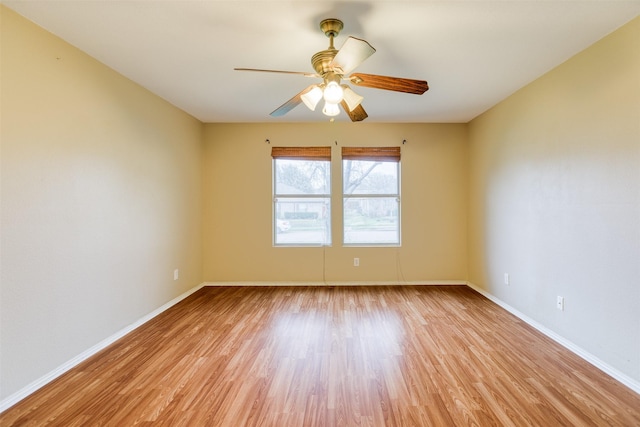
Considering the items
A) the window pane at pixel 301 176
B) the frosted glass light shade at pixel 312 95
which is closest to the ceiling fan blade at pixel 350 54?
the frosted glass light shade at pixel 312 95

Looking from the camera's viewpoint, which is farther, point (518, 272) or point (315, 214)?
point (315, 214)

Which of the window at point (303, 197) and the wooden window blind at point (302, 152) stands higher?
the wooden window blind at point (302, 152)

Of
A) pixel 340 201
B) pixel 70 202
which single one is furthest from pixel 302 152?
pixel 70 202

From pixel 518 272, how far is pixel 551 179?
42.5 inches

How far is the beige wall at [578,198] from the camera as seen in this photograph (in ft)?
6.58

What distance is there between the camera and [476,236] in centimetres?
415

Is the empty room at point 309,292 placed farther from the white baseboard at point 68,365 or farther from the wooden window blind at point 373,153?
the wooden window blind at point 373,153

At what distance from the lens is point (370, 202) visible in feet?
14.5

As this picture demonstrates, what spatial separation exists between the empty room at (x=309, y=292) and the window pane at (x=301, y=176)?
709mm

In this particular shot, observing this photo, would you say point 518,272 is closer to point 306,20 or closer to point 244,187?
point 306,20

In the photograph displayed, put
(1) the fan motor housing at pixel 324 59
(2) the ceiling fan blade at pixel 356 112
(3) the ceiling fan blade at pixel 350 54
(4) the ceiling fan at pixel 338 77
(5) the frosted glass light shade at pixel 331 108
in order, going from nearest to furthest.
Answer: (3) the ceiling fan blade at pixel 350 54
(4) the ceiling fan at pixel 338 77
(1) the fan motor housing at pixel 324 59
(5) the frosted glass light shade at pixel 331 108
(2) the ceiling fan blade at pixel 356 112

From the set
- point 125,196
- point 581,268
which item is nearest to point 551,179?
point 581,268

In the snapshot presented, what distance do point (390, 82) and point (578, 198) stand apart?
→ 185cm

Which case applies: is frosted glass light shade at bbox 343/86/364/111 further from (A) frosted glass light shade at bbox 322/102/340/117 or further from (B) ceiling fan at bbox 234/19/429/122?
(A) frosted glass light shade at bbox 322/102/340/117
